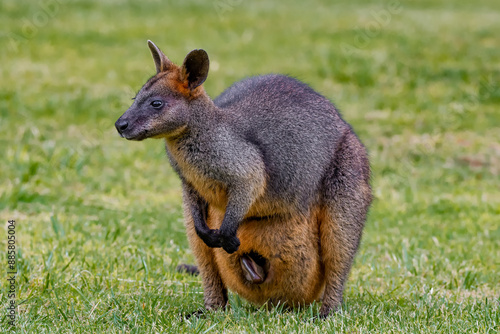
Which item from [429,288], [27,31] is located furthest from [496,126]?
[27,31]

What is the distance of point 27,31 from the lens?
1446 centimetres

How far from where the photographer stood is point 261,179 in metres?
4.46

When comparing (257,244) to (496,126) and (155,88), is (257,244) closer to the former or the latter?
(155,88)

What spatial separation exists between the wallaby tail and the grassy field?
7 cm

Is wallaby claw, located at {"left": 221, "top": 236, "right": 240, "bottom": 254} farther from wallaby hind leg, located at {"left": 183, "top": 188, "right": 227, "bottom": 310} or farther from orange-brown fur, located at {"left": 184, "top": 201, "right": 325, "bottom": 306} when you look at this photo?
wallaby hind leg, located at {"left": 183, "top": 188, "right": 227, "bottom": 310}

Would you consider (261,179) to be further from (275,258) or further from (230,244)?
(275,258)

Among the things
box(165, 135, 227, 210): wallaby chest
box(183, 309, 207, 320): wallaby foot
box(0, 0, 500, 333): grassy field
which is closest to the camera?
box(165, 135, 227, 210): wallaby chest

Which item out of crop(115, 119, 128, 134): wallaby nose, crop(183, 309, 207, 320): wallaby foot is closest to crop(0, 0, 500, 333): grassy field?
crop(183, 309, 207, 320): wallaby foot

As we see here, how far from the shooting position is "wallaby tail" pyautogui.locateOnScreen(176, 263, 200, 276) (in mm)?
5691

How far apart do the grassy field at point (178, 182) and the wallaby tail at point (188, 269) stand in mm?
70

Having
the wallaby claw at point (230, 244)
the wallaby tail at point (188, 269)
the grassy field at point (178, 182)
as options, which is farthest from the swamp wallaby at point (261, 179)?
the wallaby tail at point (188, 269)

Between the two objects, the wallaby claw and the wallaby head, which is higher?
the wallaby head

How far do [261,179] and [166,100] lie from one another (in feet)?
2.36

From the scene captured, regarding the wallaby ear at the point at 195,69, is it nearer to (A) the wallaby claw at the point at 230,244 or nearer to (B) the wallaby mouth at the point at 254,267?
(A) the wallaby claw at the point at 230,244
